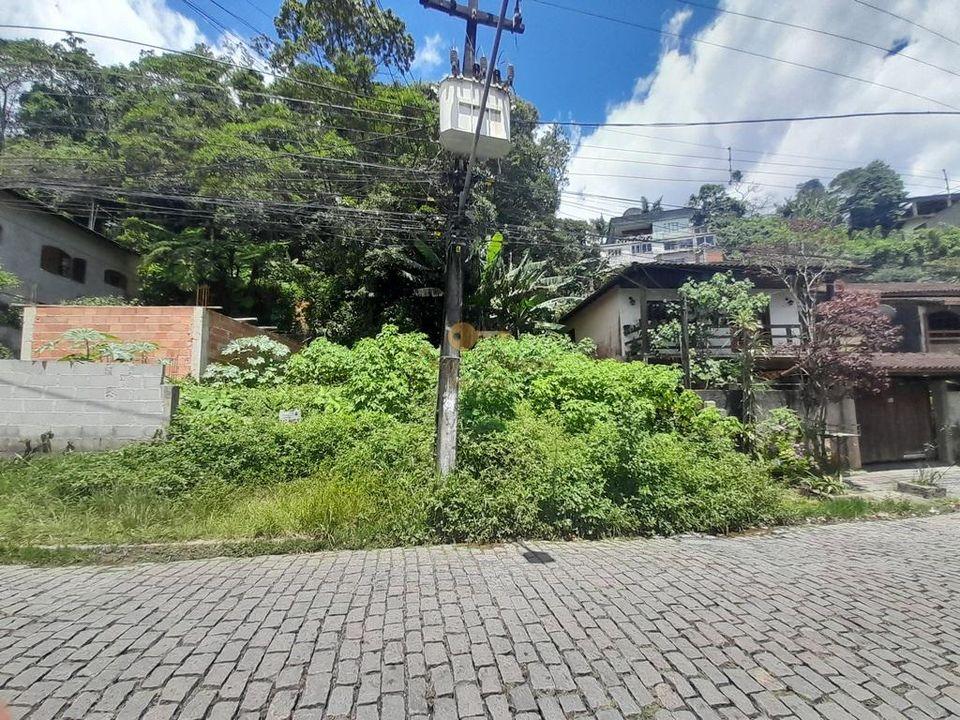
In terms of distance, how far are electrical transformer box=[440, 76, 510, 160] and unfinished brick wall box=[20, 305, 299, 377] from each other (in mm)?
6261

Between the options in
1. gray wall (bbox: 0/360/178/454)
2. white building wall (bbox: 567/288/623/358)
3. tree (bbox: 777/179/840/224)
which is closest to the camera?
gray wall (bbox: 0/360/178/454)

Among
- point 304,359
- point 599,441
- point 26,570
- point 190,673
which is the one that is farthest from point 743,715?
point 304,359

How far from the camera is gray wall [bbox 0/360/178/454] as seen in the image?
634 cm

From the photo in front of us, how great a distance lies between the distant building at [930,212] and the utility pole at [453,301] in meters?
45.9

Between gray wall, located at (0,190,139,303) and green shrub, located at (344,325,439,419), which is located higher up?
gray wall, located at (0,190,139,303)

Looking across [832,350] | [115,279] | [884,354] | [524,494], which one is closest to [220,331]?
[524,494]

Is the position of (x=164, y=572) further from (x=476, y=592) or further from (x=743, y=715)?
(x=743, y=715)

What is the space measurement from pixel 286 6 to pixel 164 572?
16535mm

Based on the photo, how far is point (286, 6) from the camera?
14.4 m

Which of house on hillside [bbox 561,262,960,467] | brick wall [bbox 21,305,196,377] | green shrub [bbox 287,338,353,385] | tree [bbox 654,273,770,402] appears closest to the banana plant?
house on hillside [bbox 561,262,960,467]

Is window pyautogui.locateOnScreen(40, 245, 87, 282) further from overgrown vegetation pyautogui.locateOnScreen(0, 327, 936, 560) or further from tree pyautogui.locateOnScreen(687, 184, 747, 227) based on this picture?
tree pyautogui.locateOnScreen(687, 184, 747, 227)

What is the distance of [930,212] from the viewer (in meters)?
41.4

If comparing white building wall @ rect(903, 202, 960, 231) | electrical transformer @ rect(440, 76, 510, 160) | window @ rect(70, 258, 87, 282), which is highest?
white building wall @ rect(903, 202, 960, 231)

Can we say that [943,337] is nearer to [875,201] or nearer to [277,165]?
[277,165]
